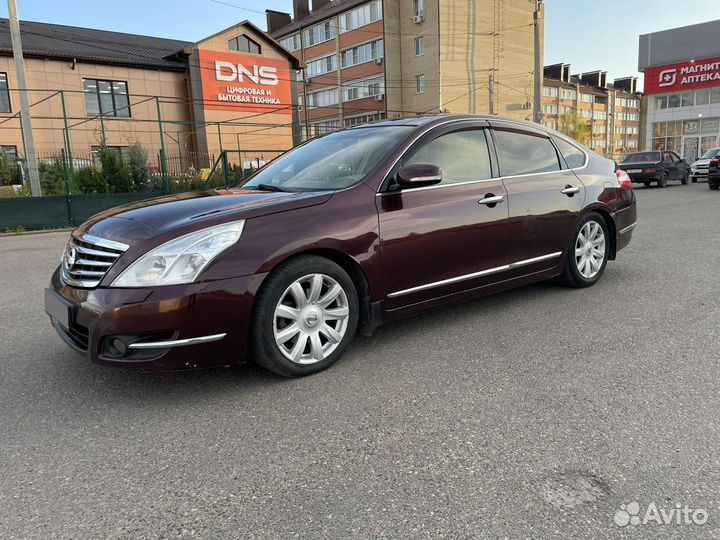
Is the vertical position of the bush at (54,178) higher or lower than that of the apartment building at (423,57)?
lower

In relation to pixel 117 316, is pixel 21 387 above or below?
A: below

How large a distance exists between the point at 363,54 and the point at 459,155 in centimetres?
4739

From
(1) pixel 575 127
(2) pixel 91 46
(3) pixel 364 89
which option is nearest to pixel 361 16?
(3) pixel 364 89

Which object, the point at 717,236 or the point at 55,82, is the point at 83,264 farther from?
the point at 55,82

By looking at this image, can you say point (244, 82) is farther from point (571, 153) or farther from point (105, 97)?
point (571, 153)

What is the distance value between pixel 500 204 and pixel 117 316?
9.39 feet

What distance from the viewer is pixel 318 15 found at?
51.1 m

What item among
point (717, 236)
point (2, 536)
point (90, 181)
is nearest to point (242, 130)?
point (90, 181)

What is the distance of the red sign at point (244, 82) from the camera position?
30.1 metres

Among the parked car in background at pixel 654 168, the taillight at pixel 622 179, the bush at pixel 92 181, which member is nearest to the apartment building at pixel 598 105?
the parked car in background at pixel 654 168

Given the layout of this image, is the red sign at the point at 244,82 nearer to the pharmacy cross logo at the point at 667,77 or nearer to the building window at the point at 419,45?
the building window at the point at 419,45

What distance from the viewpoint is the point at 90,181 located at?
643 inches

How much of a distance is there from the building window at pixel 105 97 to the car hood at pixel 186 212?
90.2 ft

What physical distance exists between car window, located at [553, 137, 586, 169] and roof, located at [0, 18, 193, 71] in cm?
2813
